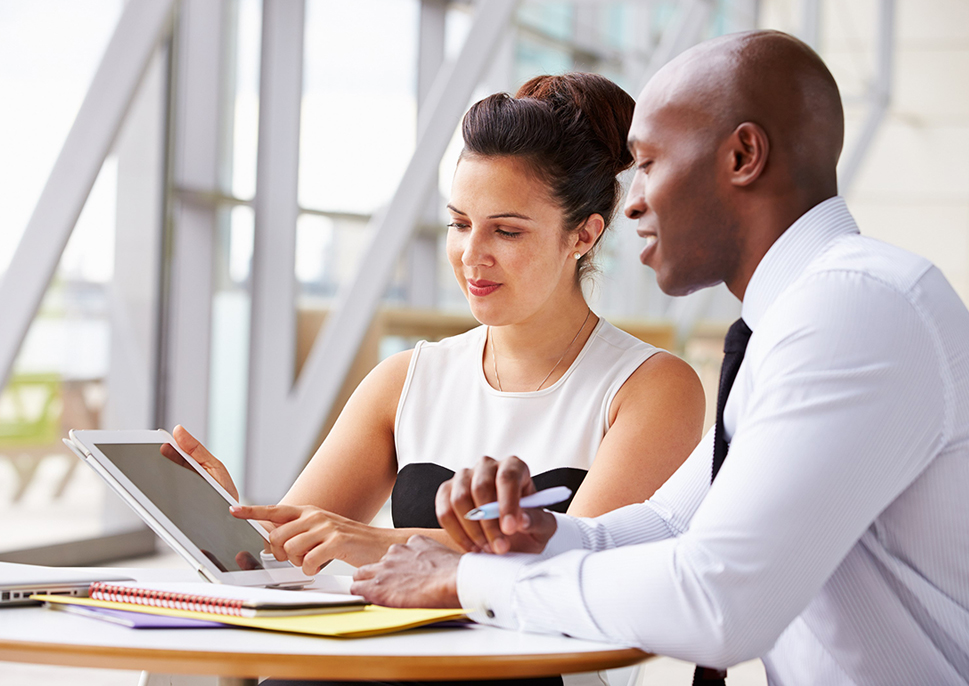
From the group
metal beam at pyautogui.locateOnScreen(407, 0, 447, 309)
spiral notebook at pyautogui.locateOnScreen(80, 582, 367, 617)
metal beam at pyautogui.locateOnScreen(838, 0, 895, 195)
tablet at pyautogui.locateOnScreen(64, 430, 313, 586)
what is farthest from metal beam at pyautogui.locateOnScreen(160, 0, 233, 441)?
metal beam at pyautogui.locateOnScreen(838, 0, 895, 195)

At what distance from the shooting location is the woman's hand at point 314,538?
126 centimetres

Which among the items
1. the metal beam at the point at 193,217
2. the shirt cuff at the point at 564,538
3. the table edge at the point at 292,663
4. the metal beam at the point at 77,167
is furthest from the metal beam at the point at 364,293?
the table edge at the point at 292,663

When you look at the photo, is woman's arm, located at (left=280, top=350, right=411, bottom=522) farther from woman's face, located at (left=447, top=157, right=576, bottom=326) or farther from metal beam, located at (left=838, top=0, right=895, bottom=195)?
metal beam, located at (left=838, top=0, right=895, bottom=195)

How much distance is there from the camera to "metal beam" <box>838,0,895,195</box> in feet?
29.3

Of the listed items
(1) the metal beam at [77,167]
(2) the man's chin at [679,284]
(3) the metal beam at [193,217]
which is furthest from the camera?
(3) the metal beam at [193,217]

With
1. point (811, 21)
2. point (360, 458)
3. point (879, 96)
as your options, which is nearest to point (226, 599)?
point (360, 458)

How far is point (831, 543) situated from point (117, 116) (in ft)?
7.90

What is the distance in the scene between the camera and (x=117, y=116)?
9.20 ft

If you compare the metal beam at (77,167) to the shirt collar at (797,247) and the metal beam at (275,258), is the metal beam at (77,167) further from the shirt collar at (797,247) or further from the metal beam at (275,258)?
the shirt collar at (797,247)

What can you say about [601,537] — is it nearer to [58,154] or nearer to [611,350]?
[611,350]

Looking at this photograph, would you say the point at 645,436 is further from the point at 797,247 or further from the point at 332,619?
the point at 332,619

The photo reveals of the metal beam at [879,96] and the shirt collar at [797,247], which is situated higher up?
the metal beam at [879,96]

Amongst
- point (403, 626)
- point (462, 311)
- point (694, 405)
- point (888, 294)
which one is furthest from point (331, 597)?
point (462, 311)

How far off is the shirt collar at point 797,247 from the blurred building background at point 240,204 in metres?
2.12
